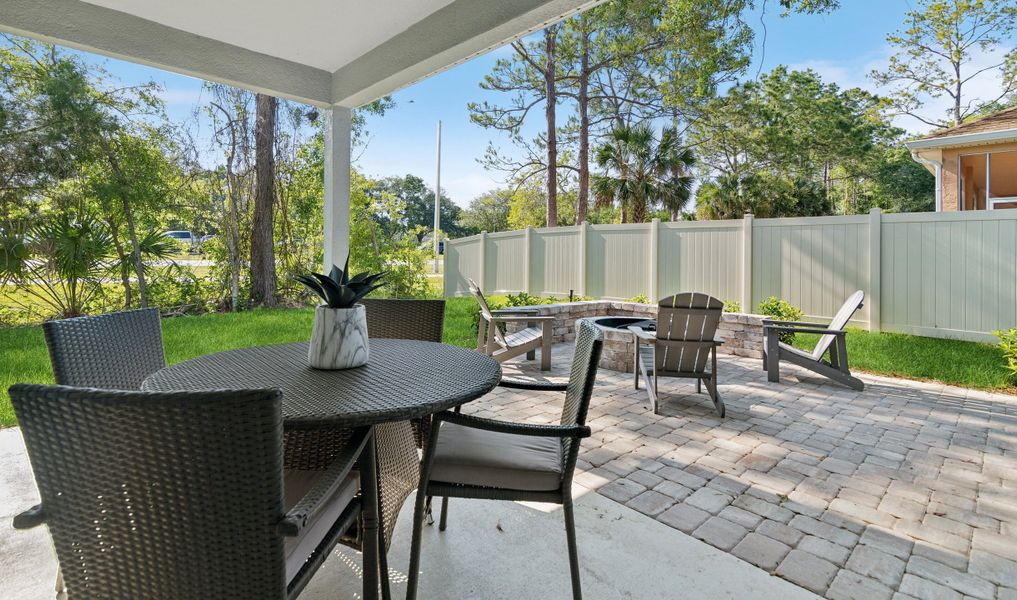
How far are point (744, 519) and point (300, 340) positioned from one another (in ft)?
15.9

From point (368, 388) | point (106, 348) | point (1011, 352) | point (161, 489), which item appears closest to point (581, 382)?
point (368, 388)

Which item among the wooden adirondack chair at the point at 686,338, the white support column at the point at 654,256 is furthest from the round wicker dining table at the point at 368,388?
the white support column at the point at 654,256

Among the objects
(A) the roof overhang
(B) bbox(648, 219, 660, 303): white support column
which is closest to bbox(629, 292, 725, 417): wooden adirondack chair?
(B) bbox(648, 219, 660, 303): white support column

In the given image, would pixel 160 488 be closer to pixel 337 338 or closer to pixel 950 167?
pixel 337 338

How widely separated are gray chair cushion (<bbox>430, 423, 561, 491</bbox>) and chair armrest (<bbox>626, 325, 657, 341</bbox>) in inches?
96.4

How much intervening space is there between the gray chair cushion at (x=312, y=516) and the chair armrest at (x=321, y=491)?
0.03 meters

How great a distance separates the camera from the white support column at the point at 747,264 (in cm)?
684

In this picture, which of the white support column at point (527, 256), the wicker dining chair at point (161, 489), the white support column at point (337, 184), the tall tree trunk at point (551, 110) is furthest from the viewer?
the tall tree trunk at point (551, 110)

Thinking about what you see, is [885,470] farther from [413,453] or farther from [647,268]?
[647,268]

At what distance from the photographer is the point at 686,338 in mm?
3871

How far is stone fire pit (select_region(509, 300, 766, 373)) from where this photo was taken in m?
5.09

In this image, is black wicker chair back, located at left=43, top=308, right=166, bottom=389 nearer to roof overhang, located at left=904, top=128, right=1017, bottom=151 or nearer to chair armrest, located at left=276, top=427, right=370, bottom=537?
chair armrest, located at left=276, top=427, right=370, bottom=537

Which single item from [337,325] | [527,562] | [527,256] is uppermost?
[527,256]

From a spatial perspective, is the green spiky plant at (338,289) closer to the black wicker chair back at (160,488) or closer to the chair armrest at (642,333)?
the black wicker chair back at (160,488)
